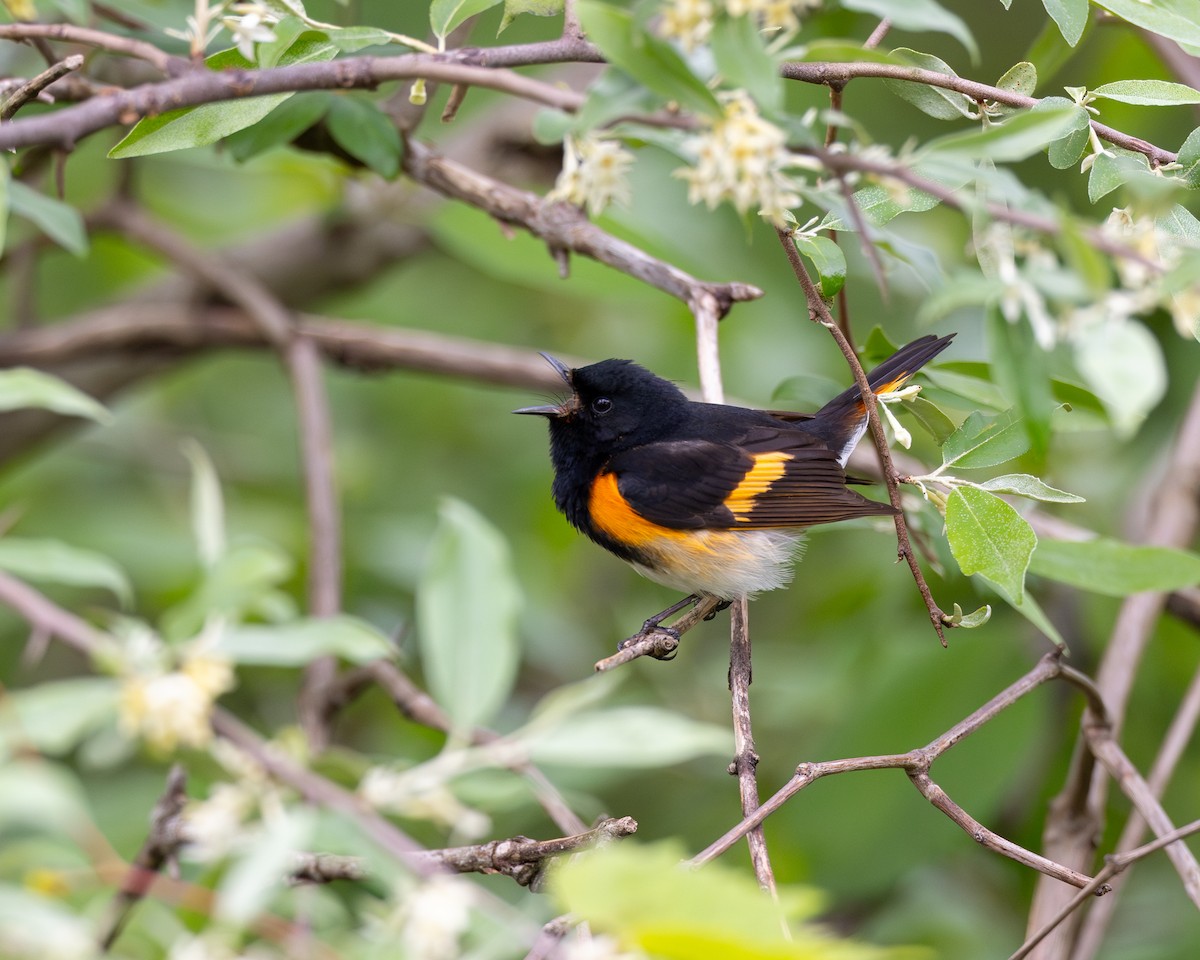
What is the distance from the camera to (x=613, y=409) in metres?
3.20

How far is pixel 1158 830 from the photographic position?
74.2 inches

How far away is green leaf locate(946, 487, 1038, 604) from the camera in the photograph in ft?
5.31

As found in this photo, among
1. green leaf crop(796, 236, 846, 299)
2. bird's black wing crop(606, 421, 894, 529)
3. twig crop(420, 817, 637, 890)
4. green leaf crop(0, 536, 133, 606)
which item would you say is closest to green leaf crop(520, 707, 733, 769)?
twig crop(420, 817, 637, 890)

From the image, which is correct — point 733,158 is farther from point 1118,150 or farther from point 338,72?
point 1118,150

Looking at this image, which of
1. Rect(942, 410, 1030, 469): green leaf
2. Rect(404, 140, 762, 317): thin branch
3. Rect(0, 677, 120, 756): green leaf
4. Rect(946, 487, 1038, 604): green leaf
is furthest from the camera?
Rect(404, 140, 762, 317): thin branch

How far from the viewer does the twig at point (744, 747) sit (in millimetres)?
1498

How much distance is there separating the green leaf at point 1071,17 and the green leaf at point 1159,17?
0.05 m

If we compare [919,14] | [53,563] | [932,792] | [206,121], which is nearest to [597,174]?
[919,14]

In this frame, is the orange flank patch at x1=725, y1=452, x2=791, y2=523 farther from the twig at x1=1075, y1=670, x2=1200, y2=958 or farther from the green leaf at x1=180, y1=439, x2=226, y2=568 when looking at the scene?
the green leaf at x1=180, y1=439, x2=226, y2=568

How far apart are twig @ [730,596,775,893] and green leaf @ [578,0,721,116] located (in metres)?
0.73

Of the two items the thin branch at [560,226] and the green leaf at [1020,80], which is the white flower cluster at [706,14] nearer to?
the green leaf at [1020,80]

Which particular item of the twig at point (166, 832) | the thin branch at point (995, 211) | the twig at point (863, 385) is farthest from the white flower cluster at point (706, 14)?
the twig at point (166, 832)

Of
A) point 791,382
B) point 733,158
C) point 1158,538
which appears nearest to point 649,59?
point 733,158

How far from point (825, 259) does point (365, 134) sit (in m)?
1.02
